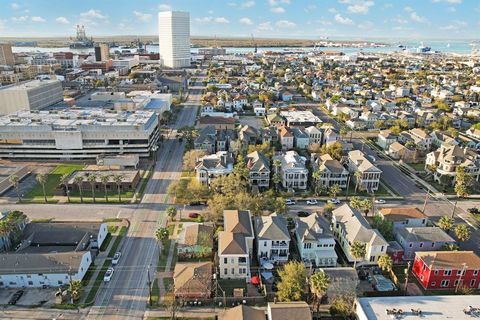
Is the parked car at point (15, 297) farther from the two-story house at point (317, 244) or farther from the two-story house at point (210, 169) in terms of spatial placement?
the two-story house at point (317, 244)

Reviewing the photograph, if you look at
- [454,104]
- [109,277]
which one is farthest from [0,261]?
[454,104]

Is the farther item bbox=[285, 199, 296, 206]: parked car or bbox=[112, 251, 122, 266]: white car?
bbox=[285, 199, 296, 206]: parked car

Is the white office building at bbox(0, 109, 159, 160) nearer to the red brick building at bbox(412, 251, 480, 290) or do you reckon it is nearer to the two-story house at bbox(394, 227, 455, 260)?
the two-story house at bbox(394, 227, 455, 260)

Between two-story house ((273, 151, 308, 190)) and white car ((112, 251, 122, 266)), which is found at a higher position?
two-story house ((273, 151, 308, 190))

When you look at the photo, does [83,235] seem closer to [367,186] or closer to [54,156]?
[54,156]

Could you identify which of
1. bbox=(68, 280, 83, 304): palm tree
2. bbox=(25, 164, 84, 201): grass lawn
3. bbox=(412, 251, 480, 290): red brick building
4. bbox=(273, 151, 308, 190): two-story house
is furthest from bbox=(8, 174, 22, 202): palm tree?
bbox=(412, 251, 480, 290): red brick building
